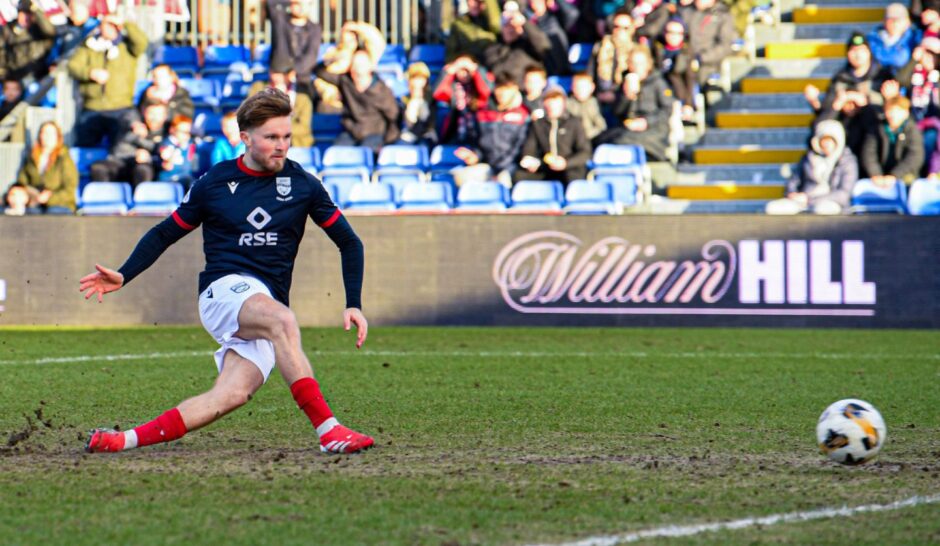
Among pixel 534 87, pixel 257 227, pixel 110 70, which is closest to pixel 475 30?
pixel 534 87

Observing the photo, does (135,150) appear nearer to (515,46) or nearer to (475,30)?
(475,30)

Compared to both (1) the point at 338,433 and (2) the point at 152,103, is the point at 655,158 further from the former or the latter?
(1) the point at 338,433

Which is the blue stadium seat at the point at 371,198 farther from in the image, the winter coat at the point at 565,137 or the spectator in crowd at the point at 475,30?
the spectator in crowd at the point at 475,30

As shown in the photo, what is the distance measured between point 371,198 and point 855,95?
229 inches

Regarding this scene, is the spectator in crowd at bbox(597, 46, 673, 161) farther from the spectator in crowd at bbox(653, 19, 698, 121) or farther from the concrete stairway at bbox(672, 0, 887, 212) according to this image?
the concrete stairway at bbox(672, 0, 887, 212)

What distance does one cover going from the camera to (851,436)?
6.33 meters

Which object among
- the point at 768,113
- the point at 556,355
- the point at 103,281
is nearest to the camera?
the point at 103,281

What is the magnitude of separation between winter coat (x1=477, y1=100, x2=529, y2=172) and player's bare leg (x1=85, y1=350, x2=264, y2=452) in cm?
1136

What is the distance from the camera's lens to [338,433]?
6645mm

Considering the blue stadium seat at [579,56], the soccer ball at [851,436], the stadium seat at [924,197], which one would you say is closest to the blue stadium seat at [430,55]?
the blue stadium seat at [579,56]

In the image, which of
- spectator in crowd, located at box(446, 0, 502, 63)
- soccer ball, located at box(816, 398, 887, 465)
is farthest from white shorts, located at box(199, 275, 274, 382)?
spectator in crowd, located at box(446, 0, 502, 63)

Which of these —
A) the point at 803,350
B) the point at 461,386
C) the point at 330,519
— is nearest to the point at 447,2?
Result: the point at 803,350

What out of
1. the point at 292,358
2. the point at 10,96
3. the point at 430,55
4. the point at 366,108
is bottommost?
the point at 292,358

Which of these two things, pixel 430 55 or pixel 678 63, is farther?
pixel 430 55
